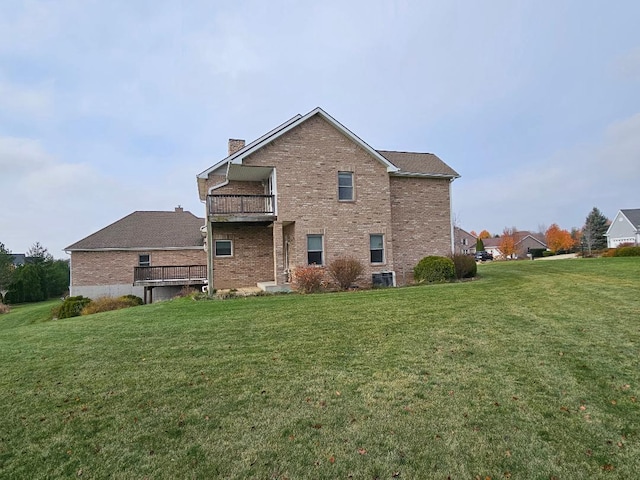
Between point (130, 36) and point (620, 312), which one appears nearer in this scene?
point (620, 312)

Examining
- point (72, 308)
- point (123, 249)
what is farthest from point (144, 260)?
point (72, 308)

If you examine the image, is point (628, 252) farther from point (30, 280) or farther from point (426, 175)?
point (30, 280)

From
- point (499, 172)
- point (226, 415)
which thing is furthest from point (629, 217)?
point (226, 415)

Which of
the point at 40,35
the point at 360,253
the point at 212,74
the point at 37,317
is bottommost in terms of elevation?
the point at 37,317

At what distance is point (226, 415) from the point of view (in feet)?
13.5

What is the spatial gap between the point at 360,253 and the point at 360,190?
3090 millimetres

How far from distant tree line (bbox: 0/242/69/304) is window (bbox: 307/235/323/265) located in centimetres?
3667

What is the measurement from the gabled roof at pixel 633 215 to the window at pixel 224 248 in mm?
56725

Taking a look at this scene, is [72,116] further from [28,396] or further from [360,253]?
[28,396]

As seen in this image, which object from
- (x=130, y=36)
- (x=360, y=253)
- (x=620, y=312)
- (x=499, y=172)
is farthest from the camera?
(x=499, y=172)

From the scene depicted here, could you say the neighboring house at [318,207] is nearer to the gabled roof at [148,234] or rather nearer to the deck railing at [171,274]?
the deck railing at [171,274]

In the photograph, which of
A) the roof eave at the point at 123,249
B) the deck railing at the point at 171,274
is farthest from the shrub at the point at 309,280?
the roof eave at the point at 123,249

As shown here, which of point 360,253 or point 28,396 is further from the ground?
point 360,253

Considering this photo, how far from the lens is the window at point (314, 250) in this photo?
16.8m
